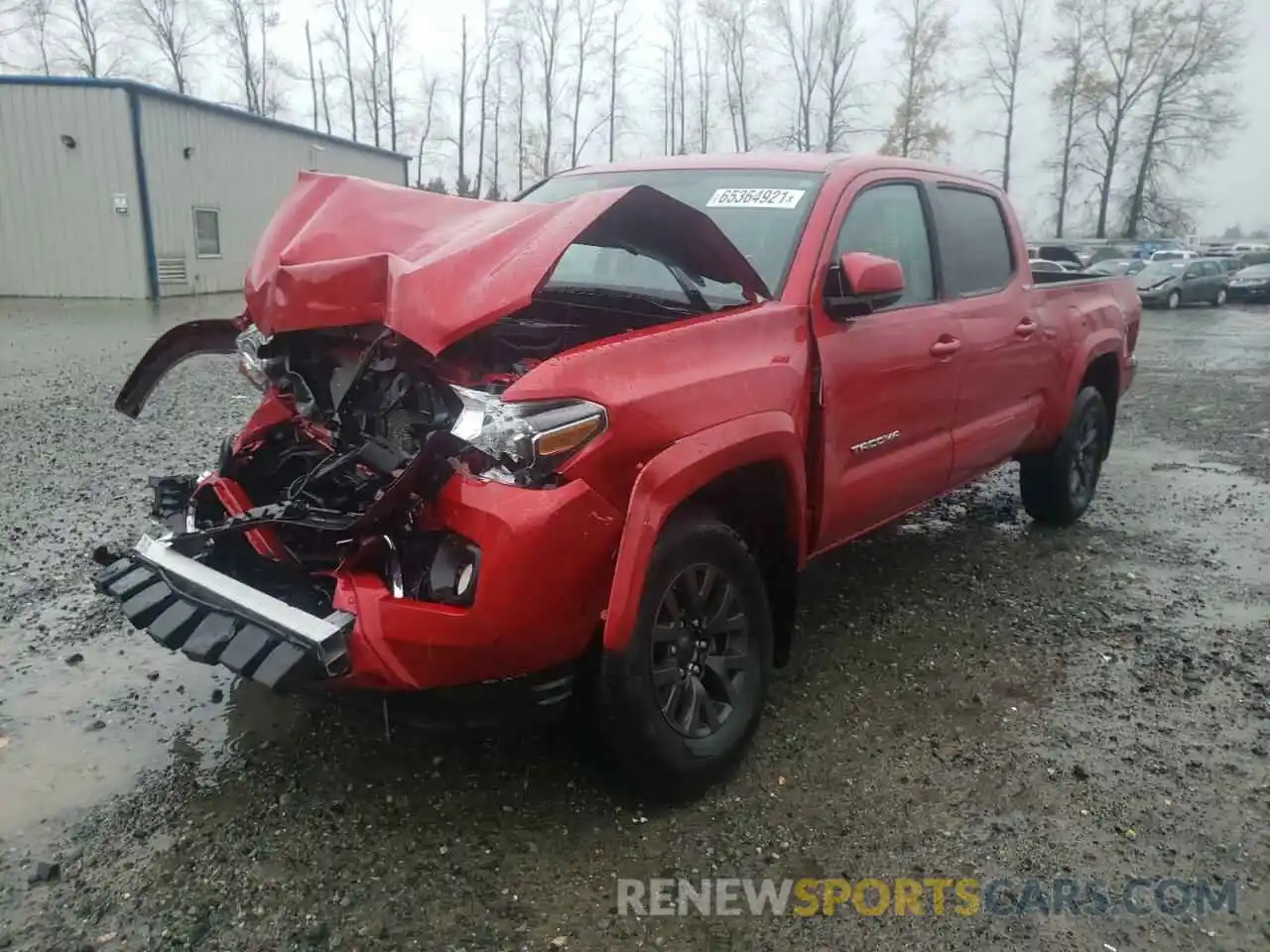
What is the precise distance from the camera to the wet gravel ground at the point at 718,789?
247 cm

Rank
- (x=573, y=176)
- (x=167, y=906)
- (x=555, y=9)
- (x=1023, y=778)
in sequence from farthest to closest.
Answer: (x=555, y=9), (x=573, y=176), (x=1023, y=778), (x=167, y=906)

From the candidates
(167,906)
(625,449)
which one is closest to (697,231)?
(625,449)

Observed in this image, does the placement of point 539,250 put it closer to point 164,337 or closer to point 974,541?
point 164,337

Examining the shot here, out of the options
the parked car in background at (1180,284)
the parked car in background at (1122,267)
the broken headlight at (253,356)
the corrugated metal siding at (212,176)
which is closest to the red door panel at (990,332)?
the broken headlight at (253,356)

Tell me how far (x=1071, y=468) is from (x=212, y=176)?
22.0 meters

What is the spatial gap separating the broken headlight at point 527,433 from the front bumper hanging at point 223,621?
534 millimetres

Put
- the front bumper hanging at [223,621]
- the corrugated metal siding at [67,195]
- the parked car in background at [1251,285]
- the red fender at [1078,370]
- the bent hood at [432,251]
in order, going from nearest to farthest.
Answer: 1. the front bumper hanging at [223,621]
2. the bent hood at [432,251]
3. the red fender at [1078,370]
4. the corrugated metal siding at [67,195]
5. the parked car in background at [1251,285]

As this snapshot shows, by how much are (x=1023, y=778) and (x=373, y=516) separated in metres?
2.18

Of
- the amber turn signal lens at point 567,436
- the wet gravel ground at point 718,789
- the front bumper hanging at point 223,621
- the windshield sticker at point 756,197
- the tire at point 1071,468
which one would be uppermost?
the windshield sticker at point 756,197

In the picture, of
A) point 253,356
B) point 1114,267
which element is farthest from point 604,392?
point 1114,267

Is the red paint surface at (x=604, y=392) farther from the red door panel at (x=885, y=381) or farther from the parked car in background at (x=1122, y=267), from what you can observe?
the parked car in background at (x=1122, y=267)

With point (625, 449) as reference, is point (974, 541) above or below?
below

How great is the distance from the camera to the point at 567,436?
251 cm

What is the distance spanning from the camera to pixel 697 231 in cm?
303
